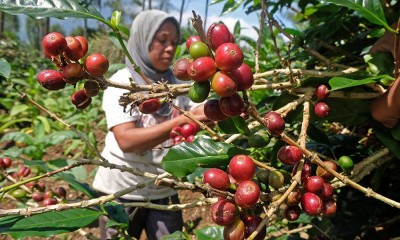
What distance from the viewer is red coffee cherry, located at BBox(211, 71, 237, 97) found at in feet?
2.11

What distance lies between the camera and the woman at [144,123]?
6.59ft

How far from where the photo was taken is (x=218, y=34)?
0.69 metres

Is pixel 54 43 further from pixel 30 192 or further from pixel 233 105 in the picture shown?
pixel 30 192

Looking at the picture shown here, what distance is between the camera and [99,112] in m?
6.53

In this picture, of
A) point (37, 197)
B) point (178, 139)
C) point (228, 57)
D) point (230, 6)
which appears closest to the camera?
point (228, 57)

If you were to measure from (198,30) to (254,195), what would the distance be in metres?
0.32

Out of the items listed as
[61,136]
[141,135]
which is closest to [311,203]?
[141,135]

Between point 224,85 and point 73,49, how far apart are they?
A: 32 cm

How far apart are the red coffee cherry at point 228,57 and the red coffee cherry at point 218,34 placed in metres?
0.04

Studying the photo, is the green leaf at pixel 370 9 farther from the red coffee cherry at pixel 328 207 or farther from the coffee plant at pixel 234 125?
the red coffee cherry at pixel 328 207

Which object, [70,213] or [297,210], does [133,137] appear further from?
[297,210]

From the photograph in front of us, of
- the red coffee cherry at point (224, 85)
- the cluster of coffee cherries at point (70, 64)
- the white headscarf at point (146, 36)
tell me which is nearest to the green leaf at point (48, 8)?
the cluster of coffee cherries at point (70, 64)

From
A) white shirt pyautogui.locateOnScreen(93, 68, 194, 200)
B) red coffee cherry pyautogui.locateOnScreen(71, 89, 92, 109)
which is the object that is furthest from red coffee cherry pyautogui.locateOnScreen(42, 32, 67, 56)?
white shirt pyautogui.locateOnScreen(93, 68, 194, 200)

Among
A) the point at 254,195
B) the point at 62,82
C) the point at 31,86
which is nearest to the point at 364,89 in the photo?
the point at 254,195
